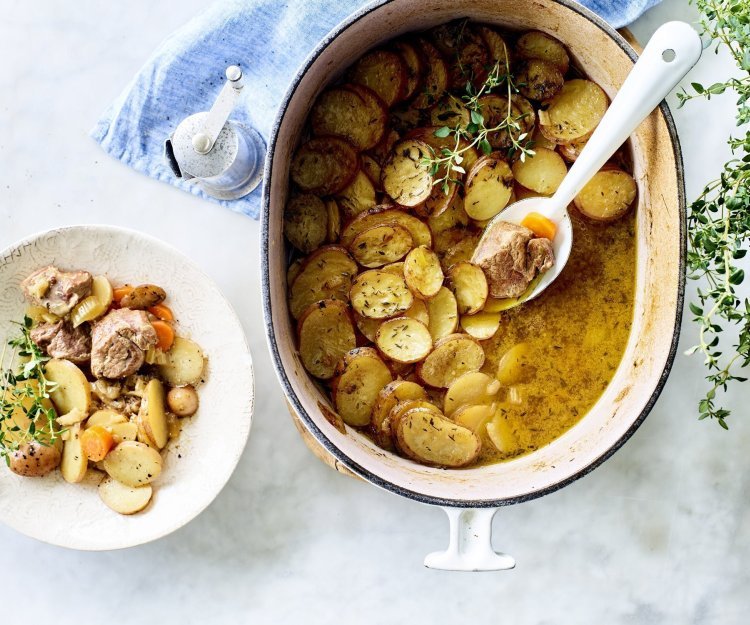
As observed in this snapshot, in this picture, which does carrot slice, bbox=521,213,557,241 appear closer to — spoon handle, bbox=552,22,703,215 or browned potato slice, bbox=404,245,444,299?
spoon handle, bbox=552,22,703,215

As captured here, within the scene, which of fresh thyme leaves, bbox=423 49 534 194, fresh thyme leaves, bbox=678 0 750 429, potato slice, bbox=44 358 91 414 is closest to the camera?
fresh thyme leaves, bbox=678 0 750 429

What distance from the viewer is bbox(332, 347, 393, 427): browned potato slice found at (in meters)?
1.51

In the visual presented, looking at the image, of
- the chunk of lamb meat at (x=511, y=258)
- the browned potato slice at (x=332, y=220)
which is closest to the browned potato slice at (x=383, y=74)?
the browned potato slice at (x=332, y=220)

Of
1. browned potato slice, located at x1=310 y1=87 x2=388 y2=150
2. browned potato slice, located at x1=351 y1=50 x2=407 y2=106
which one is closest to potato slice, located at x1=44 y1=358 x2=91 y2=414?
browned potato slice, located at x1=310 y1=87 x2=388 y2=150

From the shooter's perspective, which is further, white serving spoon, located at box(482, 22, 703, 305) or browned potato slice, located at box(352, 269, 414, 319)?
browned potato slice, located at box(352, 269, 414, 319)

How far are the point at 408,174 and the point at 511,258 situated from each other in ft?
0.84

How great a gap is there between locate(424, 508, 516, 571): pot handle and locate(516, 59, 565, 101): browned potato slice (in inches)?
31.9

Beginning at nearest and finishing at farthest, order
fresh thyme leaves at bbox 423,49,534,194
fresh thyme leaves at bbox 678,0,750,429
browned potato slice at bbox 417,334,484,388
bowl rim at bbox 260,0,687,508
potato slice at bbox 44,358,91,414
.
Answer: fresh thyme leaves at bbox 678,0,750,429
bowl rim at bbox 260,0,687,508
fresh thyme leaves at bbox 423,49,534,194
browned potato slice at bbox 417,334,484,388
potato slice at bbox 44,358,91,414

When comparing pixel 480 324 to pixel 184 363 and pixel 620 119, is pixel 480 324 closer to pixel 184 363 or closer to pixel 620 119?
pixel 620 119

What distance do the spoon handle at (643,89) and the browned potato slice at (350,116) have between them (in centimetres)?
38

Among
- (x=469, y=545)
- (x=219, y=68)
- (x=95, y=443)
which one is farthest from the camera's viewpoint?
(x=219, y=68)

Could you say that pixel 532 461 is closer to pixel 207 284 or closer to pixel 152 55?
pixel 207 284

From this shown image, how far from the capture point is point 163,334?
1.64 m

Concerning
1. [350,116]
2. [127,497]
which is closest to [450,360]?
[350,116]
